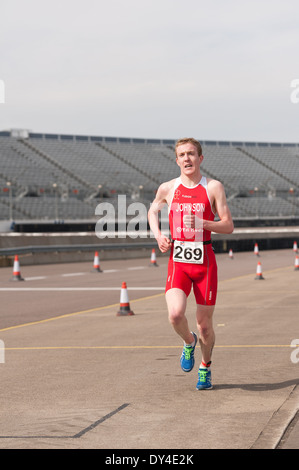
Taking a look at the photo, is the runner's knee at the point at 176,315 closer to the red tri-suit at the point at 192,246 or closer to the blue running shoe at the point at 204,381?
the red tri-suit at the point at 192,246

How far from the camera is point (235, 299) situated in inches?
669

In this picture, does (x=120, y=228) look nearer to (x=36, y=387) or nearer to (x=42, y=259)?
(x=42, y=259)

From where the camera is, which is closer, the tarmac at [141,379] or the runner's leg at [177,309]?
the tarmac at [141,379]

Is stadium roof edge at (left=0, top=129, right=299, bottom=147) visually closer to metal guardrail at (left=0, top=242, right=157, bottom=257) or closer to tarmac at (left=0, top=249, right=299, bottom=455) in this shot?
metal guardrail at (left=0, top=242, right=157, bottom=257)

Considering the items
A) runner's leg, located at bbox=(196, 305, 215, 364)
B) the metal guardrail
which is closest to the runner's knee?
runner's leg, located at bbox=(196, 305, 215, 364)

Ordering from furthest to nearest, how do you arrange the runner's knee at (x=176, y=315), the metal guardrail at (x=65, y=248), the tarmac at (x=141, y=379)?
the metal guardrail at (x=65, y=248), the runner's knee at (x=176, y=315), the tarmac at (x=141, y=379)

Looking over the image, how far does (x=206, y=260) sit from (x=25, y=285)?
615 inches

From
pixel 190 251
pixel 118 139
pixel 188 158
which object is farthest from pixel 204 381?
pixel 118 139

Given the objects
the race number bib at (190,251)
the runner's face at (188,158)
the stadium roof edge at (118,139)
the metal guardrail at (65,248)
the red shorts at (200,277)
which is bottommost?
the metal guardrail at (65,248)

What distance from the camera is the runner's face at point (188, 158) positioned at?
288 inches

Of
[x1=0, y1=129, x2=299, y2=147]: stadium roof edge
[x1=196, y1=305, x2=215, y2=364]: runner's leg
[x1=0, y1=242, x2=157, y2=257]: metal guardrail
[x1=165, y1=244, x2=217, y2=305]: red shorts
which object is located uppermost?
[x1=0, y1=129, x2=299, y2=147]: stadium roof edge

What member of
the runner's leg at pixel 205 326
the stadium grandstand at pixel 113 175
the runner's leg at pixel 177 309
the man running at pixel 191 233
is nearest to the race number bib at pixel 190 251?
the man running at pixel 191 233

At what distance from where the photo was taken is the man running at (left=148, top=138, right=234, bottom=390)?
23.9ft
